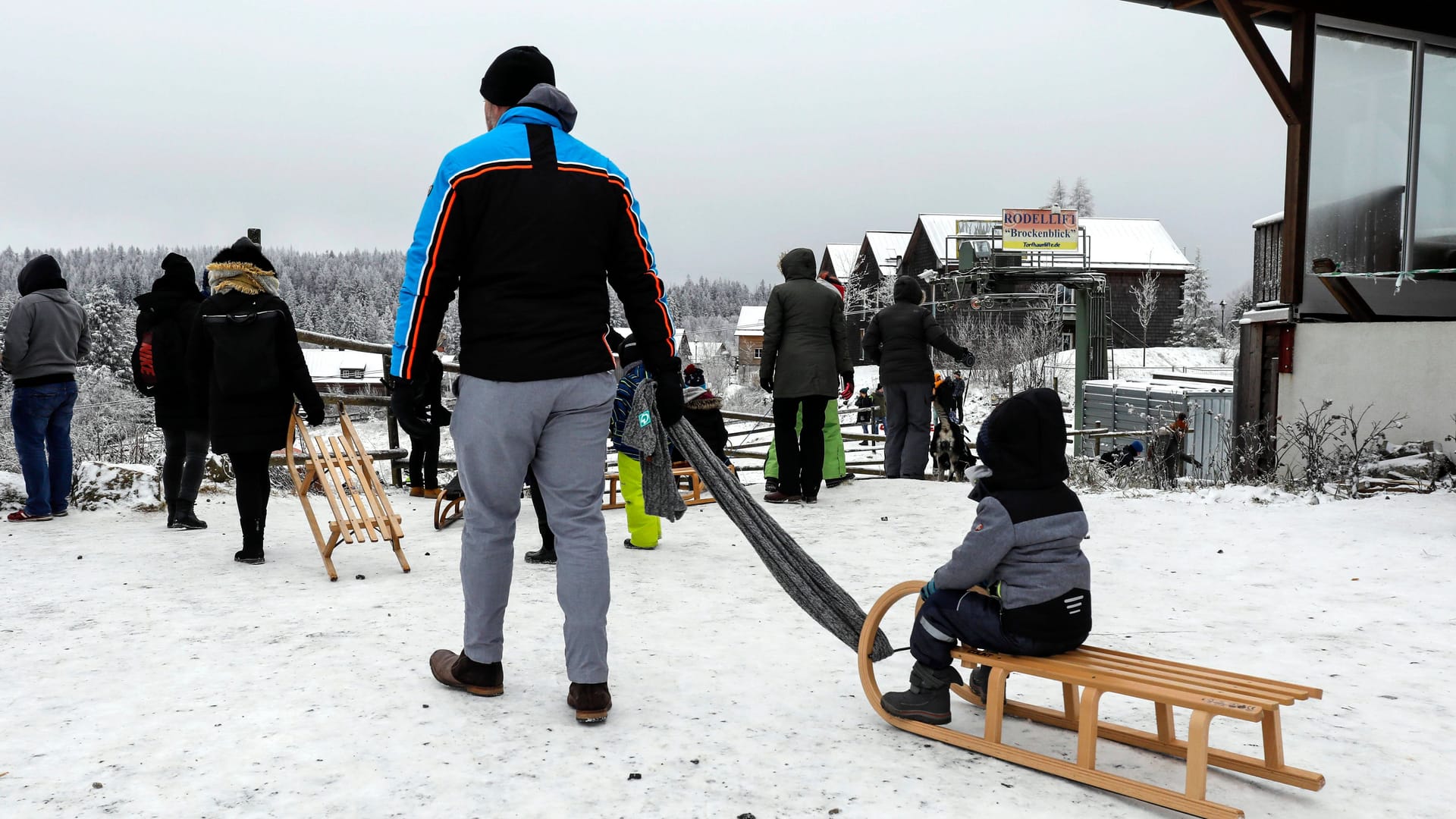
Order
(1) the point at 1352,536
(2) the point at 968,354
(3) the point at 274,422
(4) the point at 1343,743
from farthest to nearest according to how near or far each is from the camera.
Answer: (2) the point at 968,354, (1) the point at 1352,536, (3) the point at 274,422, (4) the point at 1343,743

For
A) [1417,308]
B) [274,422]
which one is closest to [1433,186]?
[1417,308]

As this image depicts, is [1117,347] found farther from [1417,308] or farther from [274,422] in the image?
[274,422]

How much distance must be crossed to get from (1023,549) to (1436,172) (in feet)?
29.6

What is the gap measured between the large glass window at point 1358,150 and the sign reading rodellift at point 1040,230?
80.9ft

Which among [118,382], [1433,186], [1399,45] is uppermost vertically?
[1399,45]

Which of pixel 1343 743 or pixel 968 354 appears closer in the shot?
pixel 1343 743

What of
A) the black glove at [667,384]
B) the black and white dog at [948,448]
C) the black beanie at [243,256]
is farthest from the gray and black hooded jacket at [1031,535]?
the black and white dog at [948,448]

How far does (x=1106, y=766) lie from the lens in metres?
2.87

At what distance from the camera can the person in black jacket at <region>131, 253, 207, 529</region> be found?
→ 21.9 feet

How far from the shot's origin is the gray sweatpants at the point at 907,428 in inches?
345

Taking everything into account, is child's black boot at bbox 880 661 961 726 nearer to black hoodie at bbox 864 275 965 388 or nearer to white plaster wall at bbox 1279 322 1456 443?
black hoodie at bbox 864 275 965 388

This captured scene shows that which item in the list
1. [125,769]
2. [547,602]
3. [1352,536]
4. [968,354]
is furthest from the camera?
[968,354]

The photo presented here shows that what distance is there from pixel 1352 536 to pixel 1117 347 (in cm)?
4113

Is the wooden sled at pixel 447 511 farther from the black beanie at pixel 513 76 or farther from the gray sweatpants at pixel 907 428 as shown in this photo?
the black beanie at pixel 513 76
